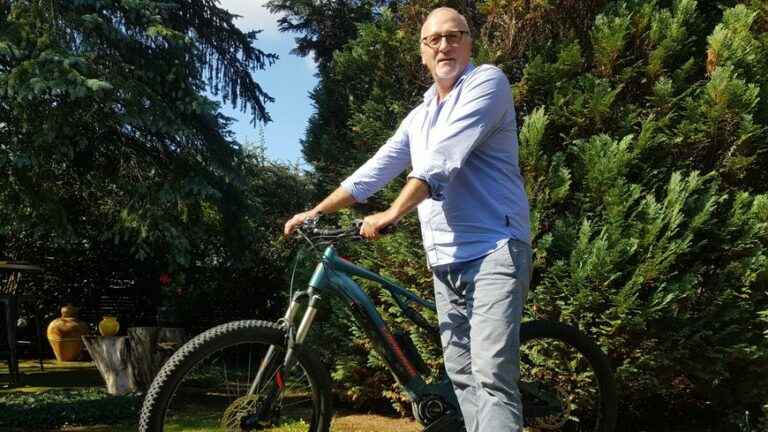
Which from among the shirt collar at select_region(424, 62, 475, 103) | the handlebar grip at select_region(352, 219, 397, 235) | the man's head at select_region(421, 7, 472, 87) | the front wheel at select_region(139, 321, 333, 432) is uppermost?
the man's head at select_region(421, 7, 472, 87)

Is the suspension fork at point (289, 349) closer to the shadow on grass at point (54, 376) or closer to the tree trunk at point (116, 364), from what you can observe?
the tree trunk at point (116, 364)

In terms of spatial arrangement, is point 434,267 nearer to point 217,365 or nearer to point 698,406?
point 217,365

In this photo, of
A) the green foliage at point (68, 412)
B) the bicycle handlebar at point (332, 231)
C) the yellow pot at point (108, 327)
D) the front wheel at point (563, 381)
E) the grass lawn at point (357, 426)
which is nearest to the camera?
the bicycle handlebar at point (332, 231)

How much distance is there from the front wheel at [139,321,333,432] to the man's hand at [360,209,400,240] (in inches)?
22.9

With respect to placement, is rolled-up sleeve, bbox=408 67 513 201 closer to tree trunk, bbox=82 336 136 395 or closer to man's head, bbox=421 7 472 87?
man's head, bbox=421 7 472 87

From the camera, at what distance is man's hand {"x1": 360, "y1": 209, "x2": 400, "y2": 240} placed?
232 cm

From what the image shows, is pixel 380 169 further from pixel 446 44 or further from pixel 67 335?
pixel 67 335

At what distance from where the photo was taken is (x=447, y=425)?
287cm

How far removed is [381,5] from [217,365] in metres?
3.45

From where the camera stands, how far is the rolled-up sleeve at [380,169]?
2.89 meters

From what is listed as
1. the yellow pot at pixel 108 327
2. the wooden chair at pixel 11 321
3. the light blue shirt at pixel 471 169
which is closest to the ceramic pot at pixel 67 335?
the yellow pot at pixel 108 327

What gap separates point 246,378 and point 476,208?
3.95 ft

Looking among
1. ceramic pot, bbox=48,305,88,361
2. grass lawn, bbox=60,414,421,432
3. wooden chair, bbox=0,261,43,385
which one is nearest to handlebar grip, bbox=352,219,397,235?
grass lawn, bbox=60,414,421,432

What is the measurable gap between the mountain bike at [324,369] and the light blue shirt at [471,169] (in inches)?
15.3
